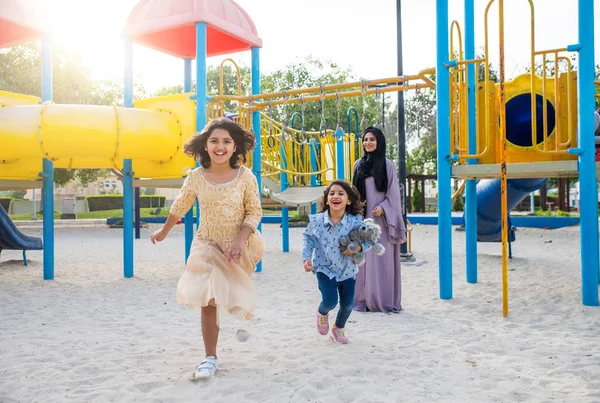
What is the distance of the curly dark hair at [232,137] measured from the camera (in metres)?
3.19

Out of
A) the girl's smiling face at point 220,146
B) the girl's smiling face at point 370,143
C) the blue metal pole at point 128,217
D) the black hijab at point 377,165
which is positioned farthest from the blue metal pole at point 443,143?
the blue metal pole at point 128,217

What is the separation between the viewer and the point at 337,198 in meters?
3.69

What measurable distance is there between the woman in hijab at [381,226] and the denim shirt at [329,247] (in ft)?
4.11

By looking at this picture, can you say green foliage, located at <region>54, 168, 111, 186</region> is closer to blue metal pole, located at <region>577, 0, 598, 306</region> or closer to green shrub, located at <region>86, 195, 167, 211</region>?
green shrub, located at <region>86, 195, 167, 211</region>

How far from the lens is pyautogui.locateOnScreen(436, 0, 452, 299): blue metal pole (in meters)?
5.50

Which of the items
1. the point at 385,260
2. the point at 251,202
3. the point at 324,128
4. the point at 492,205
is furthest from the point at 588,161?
the point at 492,205

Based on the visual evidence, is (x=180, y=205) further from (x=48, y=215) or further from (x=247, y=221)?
(x=48, y=215)

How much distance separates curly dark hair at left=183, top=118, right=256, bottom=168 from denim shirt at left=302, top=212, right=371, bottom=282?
784mm

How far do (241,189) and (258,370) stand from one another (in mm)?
1101

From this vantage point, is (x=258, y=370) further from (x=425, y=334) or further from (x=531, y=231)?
(x=531, y=231)

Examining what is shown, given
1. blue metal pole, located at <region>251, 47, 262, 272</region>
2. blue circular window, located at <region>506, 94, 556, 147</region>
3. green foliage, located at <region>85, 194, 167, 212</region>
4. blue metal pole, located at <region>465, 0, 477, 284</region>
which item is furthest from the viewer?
green foliage, located at <region>85, 194, 167, 212</region>

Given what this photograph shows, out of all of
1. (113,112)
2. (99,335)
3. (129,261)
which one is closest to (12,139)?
(113,112)

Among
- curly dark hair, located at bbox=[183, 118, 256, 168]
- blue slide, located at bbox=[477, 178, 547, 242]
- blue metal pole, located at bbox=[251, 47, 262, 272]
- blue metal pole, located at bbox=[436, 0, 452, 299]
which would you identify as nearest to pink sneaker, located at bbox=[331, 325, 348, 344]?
curly dark hair, located at bbox=[183, 118, 256, 168]

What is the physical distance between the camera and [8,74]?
17.6m
